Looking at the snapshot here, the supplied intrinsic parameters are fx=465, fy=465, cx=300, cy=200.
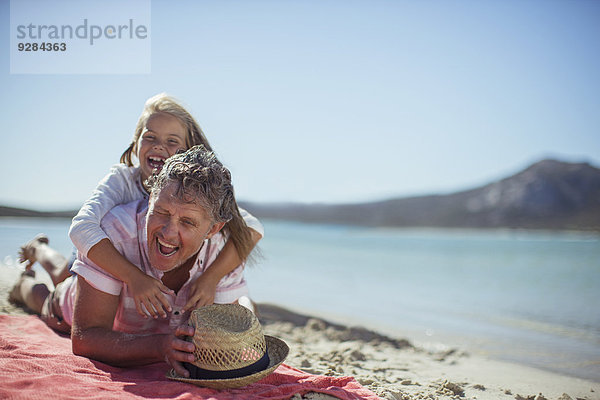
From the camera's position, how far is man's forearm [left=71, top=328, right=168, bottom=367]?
2.67 m

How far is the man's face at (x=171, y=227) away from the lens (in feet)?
8.61

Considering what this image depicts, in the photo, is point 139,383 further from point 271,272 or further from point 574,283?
point 574,283

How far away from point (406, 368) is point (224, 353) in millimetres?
2505

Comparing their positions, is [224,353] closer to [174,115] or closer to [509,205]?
[174,115]

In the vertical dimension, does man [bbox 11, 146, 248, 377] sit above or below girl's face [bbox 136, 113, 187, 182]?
below

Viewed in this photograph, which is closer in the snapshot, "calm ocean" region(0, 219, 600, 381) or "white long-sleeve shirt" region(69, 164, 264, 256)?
"white long-sleeve shirt" region(69, 164, 264, 256)

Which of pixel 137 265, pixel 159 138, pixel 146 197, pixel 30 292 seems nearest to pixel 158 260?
pixel 137 265

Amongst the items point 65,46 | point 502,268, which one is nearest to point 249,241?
point 65,46

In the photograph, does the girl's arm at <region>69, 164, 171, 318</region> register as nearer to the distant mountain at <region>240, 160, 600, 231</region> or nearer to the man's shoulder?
the man's shoulder

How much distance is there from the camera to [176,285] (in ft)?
10.3

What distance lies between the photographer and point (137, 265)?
118 inches

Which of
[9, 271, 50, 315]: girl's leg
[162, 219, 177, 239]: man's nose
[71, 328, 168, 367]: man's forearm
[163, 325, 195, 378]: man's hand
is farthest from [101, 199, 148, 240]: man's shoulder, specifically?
[9, 271, 50, 315]: girl's leg

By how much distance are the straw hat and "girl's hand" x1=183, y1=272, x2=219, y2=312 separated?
1.17 ft

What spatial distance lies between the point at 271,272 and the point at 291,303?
486 centimetres
